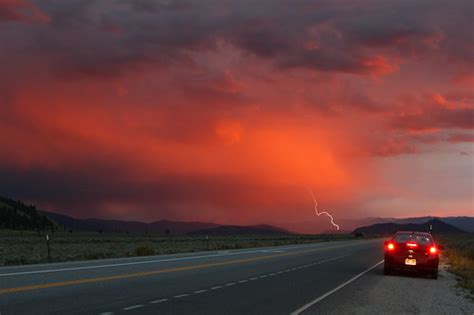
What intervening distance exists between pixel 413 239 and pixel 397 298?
8978mm

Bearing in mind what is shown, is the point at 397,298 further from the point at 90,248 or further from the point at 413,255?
the point at 90,248

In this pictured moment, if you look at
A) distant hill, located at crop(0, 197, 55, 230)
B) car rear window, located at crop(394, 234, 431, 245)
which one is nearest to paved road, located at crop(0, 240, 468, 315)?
car rear window, located at crop(394, 234, 431, 245)

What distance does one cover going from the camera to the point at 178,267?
80.1 ft

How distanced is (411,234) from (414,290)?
6720 mm

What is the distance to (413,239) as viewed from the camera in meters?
25.3

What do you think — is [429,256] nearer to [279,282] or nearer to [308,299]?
[279,282]

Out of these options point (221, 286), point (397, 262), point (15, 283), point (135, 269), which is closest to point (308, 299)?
point (221, 286)

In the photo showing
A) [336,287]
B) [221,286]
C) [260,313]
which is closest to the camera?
[260,313]

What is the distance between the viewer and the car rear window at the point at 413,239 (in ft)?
82.2

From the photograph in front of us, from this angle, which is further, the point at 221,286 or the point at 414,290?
the point at 414,290

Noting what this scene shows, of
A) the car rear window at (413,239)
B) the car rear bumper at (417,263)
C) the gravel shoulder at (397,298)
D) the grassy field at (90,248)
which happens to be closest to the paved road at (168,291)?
the gravel shoulder at (397,298)

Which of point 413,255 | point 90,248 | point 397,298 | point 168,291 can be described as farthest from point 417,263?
point 90,248

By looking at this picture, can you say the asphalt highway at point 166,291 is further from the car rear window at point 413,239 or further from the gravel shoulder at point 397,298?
the car rear window at point 413,239

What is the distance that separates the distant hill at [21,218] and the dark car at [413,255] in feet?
449
